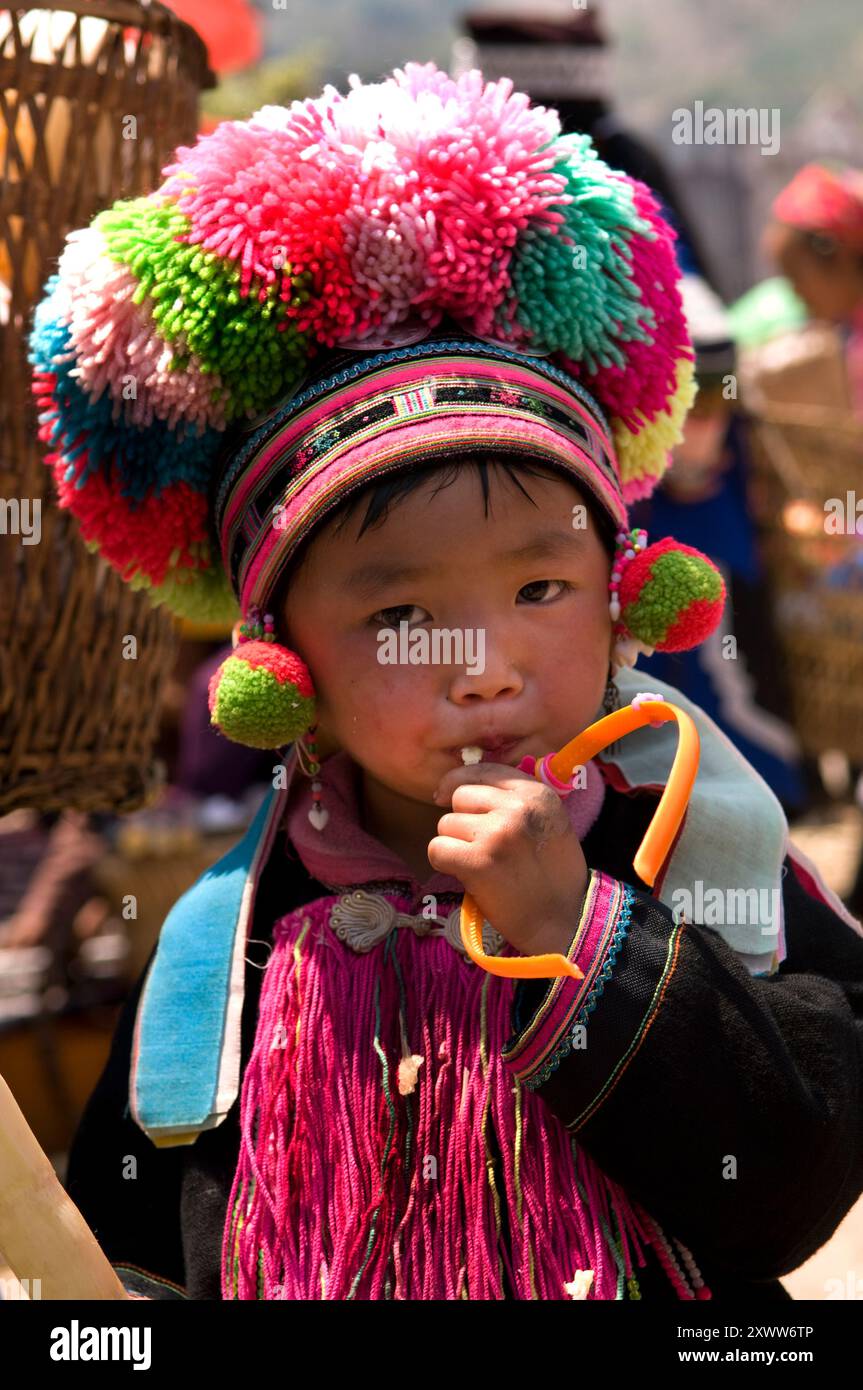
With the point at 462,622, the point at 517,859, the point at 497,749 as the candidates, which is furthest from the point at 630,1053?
the point at 462,622

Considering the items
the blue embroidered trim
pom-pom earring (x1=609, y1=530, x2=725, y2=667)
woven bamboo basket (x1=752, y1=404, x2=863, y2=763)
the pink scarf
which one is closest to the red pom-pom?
pom-pom earring (x1=609, y1=530, x2=725, y2=667)

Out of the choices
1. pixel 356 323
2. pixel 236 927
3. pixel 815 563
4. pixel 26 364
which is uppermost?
pixel 815 563

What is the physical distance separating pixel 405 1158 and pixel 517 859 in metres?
0.33

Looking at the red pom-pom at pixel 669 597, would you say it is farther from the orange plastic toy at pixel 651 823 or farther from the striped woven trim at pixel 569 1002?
the striped woven trim at pixel 569 1002

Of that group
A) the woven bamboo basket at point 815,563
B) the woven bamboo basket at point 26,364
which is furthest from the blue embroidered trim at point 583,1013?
the woven bamboo basket at point 815,563

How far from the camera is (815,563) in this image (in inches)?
164

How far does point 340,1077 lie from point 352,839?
0.25 meters

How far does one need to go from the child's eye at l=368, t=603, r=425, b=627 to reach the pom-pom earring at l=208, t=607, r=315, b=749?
9 cm

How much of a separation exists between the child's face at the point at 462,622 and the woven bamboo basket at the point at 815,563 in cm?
262

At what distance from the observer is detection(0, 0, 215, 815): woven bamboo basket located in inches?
74.0

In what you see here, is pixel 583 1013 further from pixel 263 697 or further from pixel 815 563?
pixel 815 563

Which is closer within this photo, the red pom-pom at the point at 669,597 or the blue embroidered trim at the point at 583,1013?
the blue embroidered trim at the point at 583,1013

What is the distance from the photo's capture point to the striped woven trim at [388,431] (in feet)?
4.85
